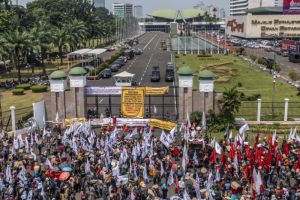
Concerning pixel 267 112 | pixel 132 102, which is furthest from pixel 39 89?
pixel 267 112

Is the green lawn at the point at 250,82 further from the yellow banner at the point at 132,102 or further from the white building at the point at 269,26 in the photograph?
the white building at the point at 269,26

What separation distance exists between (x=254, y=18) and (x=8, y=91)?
357 ft

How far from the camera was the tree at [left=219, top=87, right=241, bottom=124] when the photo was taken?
36.4 m

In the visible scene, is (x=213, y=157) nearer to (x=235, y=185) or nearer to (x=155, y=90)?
(x=235, y=185)

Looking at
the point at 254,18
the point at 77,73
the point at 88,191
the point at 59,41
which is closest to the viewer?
the point at 88,191


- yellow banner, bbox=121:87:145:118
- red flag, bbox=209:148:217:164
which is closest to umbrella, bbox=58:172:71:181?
red flag, bbox=209:148:217:164

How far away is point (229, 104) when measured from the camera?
36.5 metres

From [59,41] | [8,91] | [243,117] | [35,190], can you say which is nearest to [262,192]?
[35,190]

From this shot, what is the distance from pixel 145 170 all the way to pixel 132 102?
14.4 meters

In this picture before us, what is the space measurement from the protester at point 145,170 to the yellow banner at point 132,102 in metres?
7.02

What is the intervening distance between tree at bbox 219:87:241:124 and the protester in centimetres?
645

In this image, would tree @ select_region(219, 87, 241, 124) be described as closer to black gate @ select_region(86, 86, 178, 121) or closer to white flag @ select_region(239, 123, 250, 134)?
black gate @ select_region(86, 86, 178, 121)

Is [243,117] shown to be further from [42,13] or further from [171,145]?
[42,13]

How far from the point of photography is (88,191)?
24.5 meters
